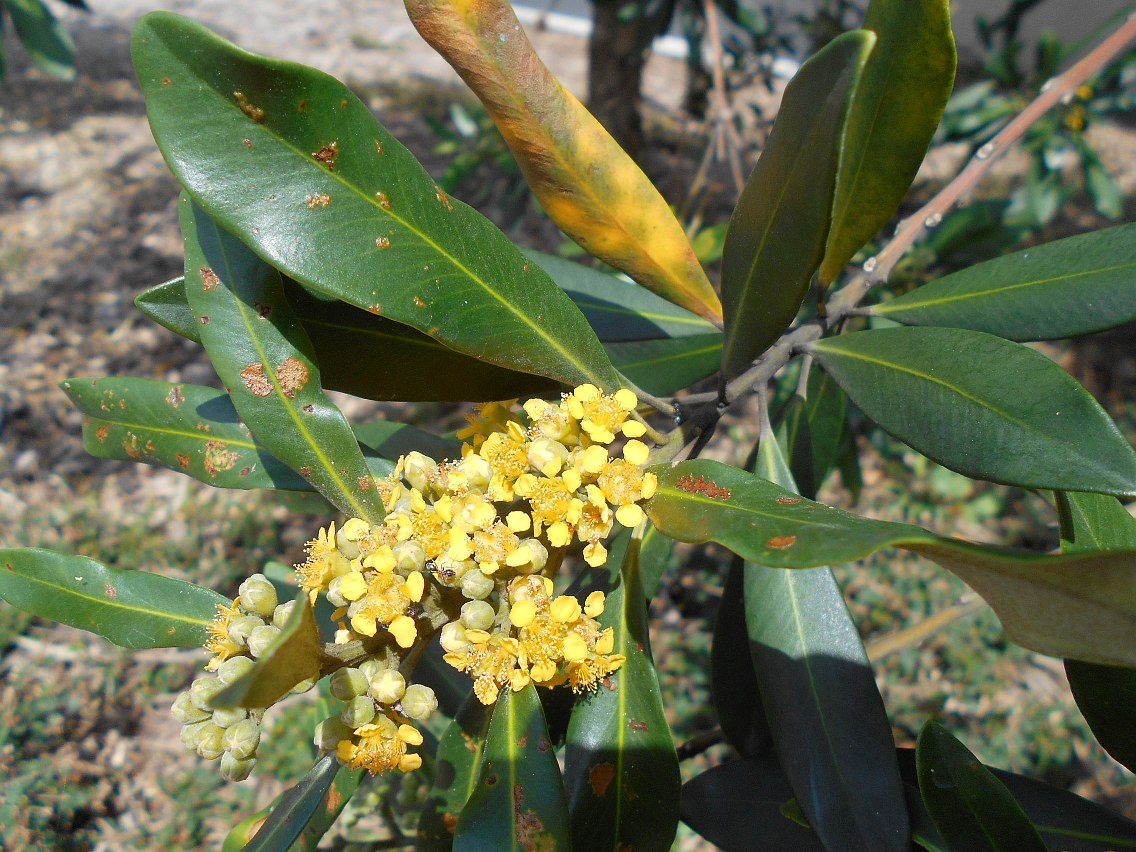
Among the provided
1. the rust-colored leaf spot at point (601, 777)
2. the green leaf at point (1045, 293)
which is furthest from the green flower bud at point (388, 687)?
the green leaf at point (1045, 293)

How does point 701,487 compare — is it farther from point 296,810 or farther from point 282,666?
point 296,810

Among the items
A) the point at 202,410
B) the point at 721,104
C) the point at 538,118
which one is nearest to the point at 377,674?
the point at 202,410

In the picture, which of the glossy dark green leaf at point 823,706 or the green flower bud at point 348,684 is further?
the glossy dark green leaf at point 823,706

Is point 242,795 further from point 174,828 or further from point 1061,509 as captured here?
point 1061,509

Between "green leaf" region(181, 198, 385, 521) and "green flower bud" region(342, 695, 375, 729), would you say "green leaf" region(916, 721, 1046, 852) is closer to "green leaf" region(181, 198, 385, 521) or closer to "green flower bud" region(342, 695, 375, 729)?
"green flower bud" region(342, 695, 375, 729)

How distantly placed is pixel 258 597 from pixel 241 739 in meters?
0.16

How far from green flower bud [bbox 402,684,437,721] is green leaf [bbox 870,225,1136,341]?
0.95 m

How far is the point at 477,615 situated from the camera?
917 mm

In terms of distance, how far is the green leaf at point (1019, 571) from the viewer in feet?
2.04

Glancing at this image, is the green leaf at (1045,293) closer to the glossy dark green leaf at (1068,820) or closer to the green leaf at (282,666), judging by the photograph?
→ the glossy dark green leaf at (1068,820)

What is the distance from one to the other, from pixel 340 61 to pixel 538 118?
21.3ft

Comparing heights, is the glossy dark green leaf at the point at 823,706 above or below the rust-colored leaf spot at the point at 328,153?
below

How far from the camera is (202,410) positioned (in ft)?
4.08

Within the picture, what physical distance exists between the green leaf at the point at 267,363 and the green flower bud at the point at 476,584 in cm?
22
